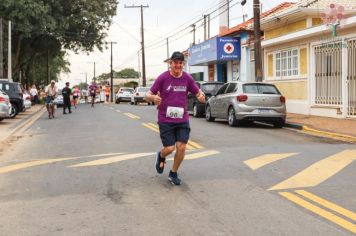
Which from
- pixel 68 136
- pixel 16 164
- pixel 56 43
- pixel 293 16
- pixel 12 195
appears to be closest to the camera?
pixel 12 195

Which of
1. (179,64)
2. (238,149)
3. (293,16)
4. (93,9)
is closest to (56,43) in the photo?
(93,9)

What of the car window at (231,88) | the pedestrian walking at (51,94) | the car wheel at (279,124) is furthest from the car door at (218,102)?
the pedestrian walking at (51,94)

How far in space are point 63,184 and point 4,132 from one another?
30.3 feet

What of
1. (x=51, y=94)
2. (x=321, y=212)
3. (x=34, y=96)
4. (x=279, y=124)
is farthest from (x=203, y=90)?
(x=34, y=96)

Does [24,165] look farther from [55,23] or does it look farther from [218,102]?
[55,23]

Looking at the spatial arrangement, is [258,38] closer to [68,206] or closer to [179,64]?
[179,64]

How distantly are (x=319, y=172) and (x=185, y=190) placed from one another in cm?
231

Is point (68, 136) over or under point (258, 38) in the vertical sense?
under

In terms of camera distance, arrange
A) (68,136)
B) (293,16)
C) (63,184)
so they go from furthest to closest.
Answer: (293,16)
(68,136)
(63,184)

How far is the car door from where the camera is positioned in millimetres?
18188

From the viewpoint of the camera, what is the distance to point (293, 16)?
875 inches

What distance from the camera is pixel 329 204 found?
613 cm

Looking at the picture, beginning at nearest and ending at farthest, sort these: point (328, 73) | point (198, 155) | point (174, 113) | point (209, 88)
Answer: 1. point (174, 113)
2. point (198, 155)
3. point (328, 73)
4. point (209, 88)

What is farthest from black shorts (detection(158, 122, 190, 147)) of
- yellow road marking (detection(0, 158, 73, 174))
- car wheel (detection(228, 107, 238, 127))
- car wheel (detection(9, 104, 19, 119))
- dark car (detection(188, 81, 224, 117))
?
car wheel (detection(9, 104, 19, 119))
